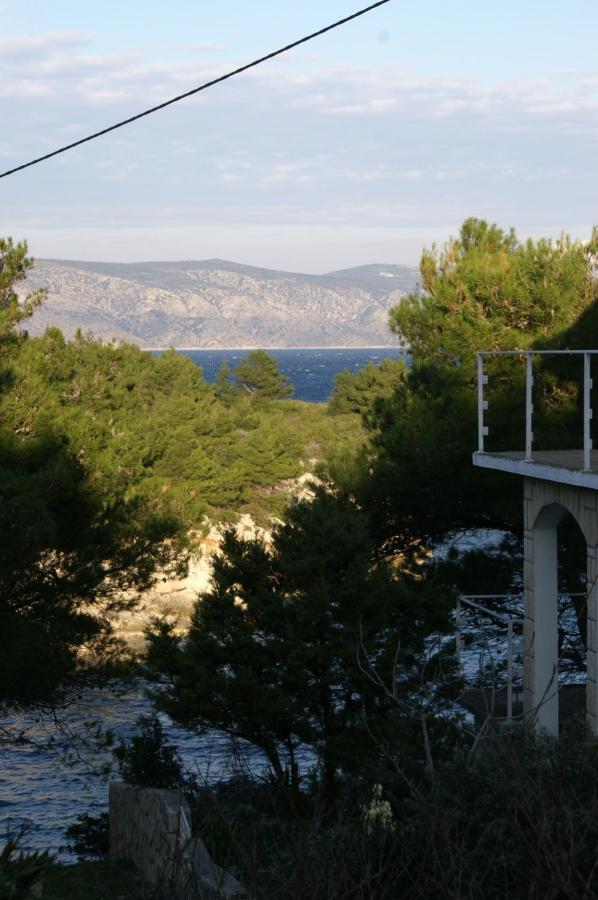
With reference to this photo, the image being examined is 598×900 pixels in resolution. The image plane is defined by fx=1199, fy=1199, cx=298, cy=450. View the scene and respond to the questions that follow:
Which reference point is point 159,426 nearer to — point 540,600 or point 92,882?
point 92,882

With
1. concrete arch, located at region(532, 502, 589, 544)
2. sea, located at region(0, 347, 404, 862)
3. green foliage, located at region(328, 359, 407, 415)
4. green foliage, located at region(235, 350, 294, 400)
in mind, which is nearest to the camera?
concrete arch, located at region(532, 502, 589, 544)

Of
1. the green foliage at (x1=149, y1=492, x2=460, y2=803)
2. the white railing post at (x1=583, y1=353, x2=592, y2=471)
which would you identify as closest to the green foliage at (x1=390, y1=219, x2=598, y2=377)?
the green foliage at (x1=149, y1=492, x2=460, y2=803)

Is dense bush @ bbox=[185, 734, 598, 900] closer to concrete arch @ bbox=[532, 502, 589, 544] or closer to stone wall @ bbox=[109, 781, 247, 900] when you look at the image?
stone wall @ bbox=[109, 781, 247, 900]

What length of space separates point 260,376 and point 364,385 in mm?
6051

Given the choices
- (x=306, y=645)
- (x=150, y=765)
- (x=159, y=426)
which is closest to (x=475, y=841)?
(x=306, y=645)

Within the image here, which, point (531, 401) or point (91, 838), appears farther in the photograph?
point (91, 838)

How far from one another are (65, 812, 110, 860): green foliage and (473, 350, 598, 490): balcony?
7.97 metres

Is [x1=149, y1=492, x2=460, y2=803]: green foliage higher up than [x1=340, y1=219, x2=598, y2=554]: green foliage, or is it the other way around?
[x1=340, y1=219, x2=598, y2=554]: green foliage

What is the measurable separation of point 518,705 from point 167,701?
4.73 m

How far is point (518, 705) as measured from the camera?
1412 centimetres

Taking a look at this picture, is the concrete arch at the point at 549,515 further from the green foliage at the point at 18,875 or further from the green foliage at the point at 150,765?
the green foliage at the point at 150,765

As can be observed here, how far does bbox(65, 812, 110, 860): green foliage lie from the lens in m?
16.9

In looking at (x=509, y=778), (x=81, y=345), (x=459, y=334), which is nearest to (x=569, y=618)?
(x=459, y=334)

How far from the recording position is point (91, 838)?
17219mm
